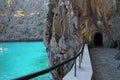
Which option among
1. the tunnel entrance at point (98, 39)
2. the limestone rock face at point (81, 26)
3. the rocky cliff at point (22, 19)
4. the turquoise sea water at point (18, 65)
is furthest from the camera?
the rocky cliff at point (22, 19)

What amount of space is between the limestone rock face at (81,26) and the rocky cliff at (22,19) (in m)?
50.9

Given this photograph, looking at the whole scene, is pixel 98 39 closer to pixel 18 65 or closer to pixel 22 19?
pixel 18 65

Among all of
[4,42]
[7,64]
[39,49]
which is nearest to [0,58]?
[7,64]

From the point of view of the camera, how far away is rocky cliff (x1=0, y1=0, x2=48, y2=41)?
71062 millimetres

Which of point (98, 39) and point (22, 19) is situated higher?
point (98, 39)

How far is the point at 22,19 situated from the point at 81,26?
56.2m

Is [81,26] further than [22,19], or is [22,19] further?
A: [22,19]

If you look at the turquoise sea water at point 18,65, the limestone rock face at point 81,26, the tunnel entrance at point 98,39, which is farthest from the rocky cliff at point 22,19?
the limestone rock face at point 81,26

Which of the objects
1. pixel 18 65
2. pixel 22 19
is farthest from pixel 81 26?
pixel 22 19

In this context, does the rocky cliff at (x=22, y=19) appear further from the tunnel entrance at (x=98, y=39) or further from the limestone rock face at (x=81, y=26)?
the limestone rock face at (x=81, y=26)

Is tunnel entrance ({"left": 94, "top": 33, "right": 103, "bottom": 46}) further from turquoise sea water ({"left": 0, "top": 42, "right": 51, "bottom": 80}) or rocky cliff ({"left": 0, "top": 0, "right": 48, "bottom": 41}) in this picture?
rocky cliff ({"left": 0, "top": 0, "right": 48, "bottom": 41})

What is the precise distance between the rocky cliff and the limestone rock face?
50.9 metres

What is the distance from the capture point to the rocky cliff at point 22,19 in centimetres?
7106

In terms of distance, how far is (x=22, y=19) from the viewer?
72.4m
